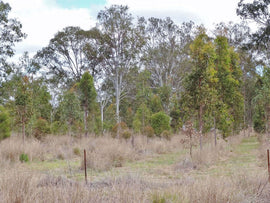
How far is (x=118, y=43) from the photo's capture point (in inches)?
1046

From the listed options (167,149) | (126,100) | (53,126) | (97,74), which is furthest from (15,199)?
(126,100)

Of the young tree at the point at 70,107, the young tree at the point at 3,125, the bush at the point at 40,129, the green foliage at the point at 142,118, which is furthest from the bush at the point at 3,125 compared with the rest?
the green foliage at the point at 142,118

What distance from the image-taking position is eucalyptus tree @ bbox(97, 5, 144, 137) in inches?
1021

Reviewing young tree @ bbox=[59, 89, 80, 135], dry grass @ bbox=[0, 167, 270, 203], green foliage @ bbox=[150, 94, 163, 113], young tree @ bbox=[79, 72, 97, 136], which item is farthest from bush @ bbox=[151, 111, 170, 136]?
dry grass @ bbox=[0, 167, 270, 203]

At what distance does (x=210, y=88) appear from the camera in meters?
11.9

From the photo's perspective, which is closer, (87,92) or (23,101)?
(23,101)

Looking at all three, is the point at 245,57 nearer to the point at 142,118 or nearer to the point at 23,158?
the point at 142,118

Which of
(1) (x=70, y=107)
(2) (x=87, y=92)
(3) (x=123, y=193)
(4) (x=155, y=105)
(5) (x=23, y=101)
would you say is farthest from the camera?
(4) (x=155, y=105)

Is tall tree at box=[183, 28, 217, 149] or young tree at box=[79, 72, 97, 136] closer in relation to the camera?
tall tree at box=[183, 28, 217, 149]

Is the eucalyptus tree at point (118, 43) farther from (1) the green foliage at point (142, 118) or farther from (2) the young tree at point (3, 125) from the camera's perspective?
(2) the young tree at point (3, 125)

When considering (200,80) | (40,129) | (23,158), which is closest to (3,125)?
(40,129)

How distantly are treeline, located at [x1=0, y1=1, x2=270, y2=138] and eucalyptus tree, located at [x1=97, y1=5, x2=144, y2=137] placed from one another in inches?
3.3

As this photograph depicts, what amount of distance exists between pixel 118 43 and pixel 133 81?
4.51 meters

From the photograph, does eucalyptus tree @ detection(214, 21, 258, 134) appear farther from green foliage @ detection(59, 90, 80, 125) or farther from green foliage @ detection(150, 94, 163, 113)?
green foliage @ detection(59, 90, 80, 125)
